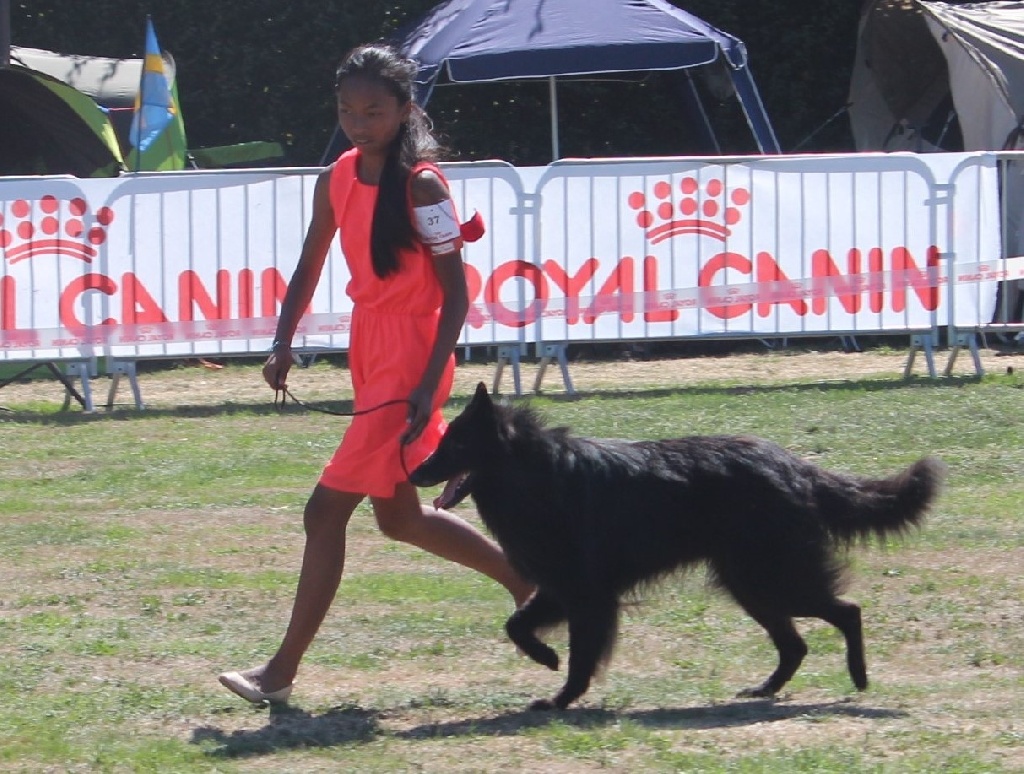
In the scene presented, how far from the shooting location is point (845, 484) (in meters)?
4.82

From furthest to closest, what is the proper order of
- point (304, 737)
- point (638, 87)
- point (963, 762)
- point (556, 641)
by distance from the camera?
point (638, 87)
point (556, 641)
point (304, 737)
point (963, 762)

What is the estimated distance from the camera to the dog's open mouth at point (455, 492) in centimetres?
448

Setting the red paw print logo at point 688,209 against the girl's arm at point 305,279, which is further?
the red paw print logo at point 688,209

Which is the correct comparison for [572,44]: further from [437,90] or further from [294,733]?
[294,733]

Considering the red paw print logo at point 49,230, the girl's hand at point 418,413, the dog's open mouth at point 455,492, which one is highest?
the red paw print logo at point 49,230

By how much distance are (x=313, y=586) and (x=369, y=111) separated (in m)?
1.36

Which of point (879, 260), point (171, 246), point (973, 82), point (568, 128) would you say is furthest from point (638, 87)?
point (171, 246)

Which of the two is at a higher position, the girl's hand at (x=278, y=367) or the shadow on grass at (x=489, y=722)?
the girl's hand at (x=278, y=367)

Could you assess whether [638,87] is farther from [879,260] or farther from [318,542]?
[318,542]

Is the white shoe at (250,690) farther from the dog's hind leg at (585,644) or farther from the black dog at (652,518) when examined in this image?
the dog's hind leg at (585,644)

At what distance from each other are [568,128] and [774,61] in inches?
87.6

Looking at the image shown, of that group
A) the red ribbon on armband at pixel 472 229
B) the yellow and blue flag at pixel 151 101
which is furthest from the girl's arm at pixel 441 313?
the yellow and blue flag at pixel 151 101

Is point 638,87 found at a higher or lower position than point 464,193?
higher

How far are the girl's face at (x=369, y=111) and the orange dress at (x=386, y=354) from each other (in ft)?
0.48
